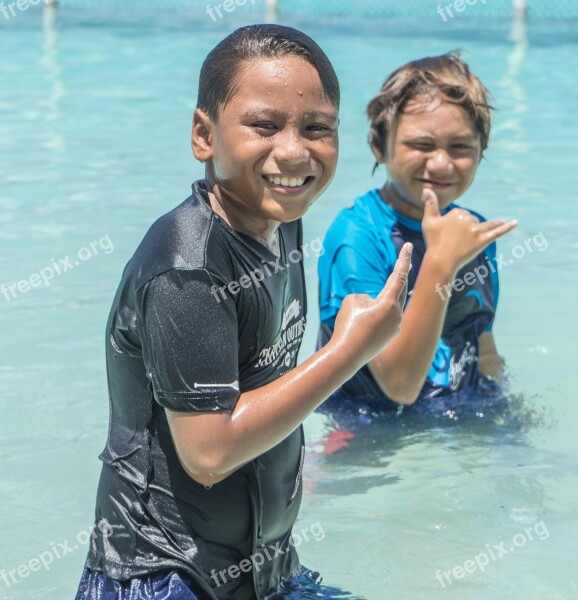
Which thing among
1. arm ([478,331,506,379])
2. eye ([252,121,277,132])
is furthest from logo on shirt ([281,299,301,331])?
arm ([478,331,506,379])

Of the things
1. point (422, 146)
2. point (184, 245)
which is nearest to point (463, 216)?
point (422, 146)

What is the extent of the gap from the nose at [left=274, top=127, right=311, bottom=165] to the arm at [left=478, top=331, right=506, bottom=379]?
243cm

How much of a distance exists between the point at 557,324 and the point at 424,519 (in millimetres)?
2100

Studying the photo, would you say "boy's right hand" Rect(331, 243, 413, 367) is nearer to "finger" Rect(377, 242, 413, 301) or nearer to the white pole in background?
"finger" Rect(377, 242, 413, 301)

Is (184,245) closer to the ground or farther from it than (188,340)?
farther from it

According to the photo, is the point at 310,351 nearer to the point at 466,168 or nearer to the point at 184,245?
the point at 466,168

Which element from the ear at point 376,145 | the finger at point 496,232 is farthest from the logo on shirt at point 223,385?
the ear at point 376,145

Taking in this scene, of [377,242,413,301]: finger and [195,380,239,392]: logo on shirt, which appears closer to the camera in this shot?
[195,380,239,392]: logo on shirt

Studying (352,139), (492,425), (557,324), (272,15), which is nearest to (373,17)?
(272,15)

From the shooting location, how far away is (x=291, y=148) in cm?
210

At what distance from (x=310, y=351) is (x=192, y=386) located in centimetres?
327

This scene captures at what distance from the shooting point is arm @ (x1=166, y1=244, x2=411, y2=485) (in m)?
2.01

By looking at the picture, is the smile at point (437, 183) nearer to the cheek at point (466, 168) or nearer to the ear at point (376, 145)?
the cheek at point (466, 168)

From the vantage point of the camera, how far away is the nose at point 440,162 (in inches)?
157
